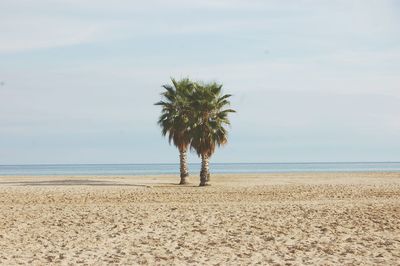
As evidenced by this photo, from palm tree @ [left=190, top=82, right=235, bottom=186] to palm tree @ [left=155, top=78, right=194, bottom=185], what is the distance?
0.92 m

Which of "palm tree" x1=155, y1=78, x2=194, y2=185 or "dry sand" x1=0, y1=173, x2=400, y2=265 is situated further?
"palm tree" x1=155, y1=78, x2=194, y2=185

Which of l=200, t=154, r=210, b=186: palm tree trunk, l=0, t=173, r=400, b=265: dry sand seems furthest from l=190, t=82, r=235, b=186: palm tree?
l=0, t=173, r=400, b=265: dry sand

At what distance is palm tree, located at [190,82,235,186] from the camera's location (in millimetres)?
41281

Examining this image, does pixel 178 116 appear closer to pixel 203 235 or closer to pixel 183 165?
pixel 183 165

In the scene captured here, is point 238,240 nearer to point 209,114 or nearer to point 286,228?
point 286,228

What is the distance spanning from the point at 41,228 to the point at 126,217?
9.61 feet

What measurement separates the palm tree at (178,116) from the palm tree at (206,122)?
36.1 inches

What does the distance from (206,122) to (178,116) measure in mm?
2781

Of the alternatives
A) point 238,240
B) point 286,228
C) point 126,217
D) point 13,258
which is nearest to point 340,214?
point 286,228

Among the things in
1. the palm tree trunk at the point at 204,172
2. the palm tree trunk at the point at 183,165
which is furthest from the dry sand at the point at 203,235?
the palm tree trunk at the point at 183,165

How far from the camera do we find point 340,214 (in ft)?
61.8

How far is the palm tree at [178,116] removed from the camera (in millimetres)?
42719

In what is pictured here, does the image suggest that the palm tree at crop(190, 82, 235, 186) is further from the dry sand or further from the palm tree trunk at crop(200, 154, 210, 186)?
the dry sand

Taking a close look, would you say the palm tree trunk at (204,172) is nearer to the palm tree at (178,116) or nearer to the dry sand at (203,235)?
the palm tree at (178,116)
